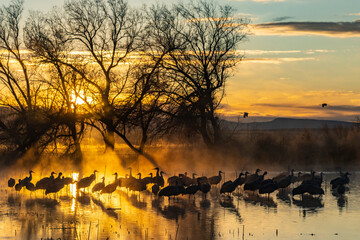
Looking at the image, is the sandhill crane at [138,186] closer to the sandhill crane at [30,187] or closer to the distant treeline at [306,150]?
the sandhill crane at [30,187]

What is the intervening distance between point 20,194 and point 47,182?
1214mm

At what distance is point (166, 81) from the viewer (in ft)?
124

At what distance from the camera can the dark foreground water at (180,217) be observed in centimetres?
1565

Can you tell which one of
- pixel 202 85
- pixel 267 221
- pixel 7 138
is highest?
pixel 202 85

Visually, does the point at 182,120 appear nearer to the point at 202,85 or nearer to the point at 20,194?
the point at 202,85

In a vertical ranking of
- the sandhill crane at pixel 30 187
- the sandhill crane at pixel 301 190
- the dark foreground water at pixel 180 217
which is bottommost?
the dark foreground water at pixel 180 217

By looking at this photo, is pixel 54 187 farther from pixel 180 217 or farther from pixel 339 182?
pixel 339 182

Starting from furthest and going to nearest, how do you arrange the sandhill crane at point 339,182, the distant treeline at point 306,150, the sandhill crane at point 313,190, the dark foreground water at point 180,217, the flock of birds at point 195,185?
the distant treeline at point 306,150, the sandhill crane at point 339,182, the flock of birds at point 195,185, the sandhill crane at point 313,190, the dark foreground water at point 180,217

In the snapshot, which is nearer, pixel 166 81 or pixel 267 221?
pixel 267 221

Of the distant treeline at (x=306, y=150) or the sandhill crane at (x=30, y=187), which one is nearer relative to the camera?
the sandhill crane at (x=30, y=187)

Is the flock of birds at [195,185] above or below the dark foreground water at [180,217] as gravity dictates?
above

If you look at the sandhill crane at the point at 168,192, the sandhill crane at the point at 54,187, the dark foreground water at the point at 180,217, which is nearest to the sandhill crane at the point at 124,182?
the dark foreground water at the point at 180,217

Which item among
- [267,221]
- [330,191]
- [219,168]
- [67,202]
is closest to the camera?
[267,221]

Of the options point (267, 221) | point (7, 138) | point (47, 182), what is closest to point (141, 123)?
point (7, 138)
